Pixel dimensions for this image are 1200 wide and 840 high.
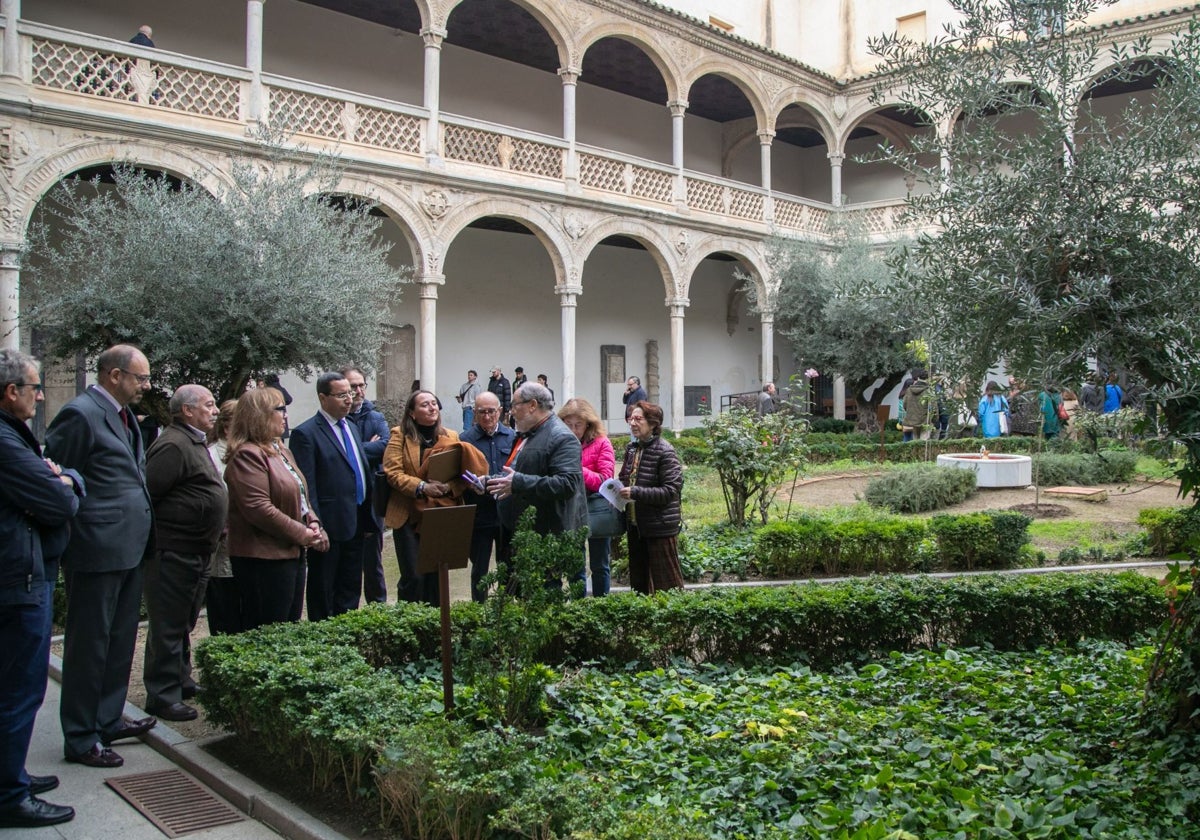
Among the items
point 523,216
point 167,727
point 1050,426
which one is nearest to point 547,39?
point 523,216

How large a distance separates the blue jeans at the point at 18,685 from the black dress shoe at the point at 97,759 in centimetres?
57

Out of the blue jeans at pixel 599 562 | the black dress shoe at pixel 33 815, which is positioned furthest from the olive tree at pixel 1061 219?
the black dress shoe at pixel 33 815

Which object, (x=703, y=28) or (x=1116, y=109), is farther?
(x=1116, y=109)

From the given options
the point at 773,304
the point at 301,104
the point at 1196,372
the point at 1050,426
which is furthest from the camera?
the point at 773,304

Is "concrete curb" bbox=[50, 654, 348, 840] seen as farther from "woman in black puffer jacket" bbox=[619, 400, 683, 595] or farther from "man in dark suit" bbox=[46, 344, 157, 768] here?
"woman in black puffer jacket" bbox=[619, 400, 683, 595]

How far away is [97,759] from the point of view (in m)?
3.97

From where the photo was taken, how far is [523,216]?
667 inches

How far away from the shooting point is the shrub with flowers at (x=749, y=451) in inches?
346

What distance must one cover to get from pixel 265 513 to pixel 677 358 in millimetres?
16360

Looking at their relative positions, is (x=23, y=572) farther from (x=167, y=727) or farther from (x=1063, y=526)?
(x=1063, y=526)

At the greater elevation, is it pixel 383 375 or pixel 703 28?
pixel 703 28

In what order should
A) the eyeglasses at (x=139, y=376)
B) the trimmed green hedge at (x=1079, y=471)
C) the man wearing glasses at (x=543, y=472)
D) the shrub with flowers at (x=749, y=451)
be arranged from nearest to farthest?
the eyeglasses at (x=139, y=376)
the man wearing glasses at (x=543, y=472)
the shrub with flowers at (x=749, y=451)
the trimmed green hedge at (x=1079, y=471)

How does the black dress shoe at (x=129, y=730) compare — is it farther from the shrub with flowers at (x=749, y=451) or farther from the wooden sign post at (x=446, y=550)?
the shrub with flowers at (x=749, y=451)

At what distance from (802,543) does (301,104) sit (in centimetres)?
1014
